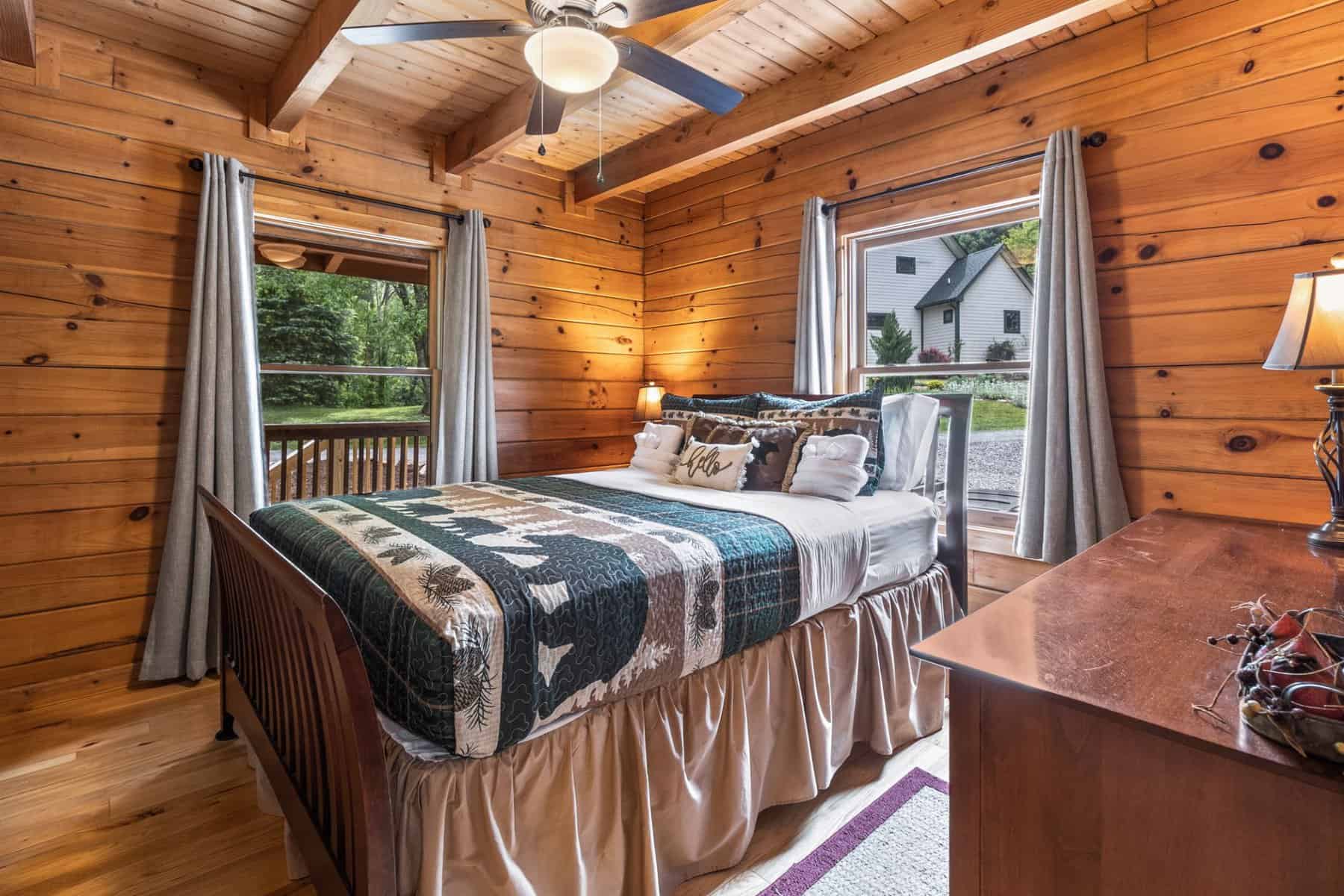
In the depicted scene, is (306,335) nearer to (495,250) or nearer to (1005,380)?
(495,250)

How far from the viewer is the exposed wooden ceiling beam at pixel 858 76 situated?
7.07ft

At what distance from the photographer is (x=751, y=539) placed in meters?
1.76

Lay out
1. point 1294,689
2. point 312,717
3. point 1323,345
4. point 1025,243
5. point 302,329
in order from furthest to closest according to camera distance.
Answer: point 302,329 → point 1025,243 → point 1323,345 → point 312,717 → point 1294,689

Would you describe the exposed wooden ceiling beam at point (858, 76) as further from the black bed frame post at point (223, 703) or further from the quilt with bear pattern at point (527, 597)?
the black bed frame post at point (223, 703)

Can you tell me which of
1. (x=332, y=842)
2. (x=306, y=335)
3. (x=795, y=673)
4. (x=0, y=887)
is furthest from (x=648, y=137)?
Result: (x=0, y=887)

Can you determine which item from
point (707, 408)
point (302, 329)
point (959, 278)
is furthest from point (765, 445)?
point (302, 329)

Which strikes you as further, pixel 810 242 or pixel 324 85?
pixel 810 242

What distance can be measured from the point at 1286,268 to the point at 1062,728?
2164mm

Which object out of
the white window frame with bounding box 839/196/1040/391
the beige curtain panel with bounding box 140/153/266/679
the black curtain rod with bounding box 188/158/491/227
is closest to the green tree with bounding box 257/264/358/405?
the beige curtain panel with bounding box 140/153/266/679

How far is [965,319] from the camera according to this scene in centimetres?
295

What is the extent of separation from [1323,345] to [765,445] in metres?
1.56

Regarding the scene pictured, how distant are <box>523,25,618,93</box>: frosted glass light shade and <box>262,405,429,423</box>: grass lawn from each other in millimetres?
2131

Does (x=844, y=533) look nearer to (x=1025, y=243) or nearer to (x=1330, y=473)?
(x=1330, y=473)

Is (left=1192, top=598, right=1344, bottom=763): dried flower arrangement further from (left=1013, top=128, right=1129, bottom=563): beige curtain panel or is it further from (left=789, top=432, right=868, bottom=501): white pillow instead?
(left=1013, top=128, right=1129, bottom=563): beige curtain panel
